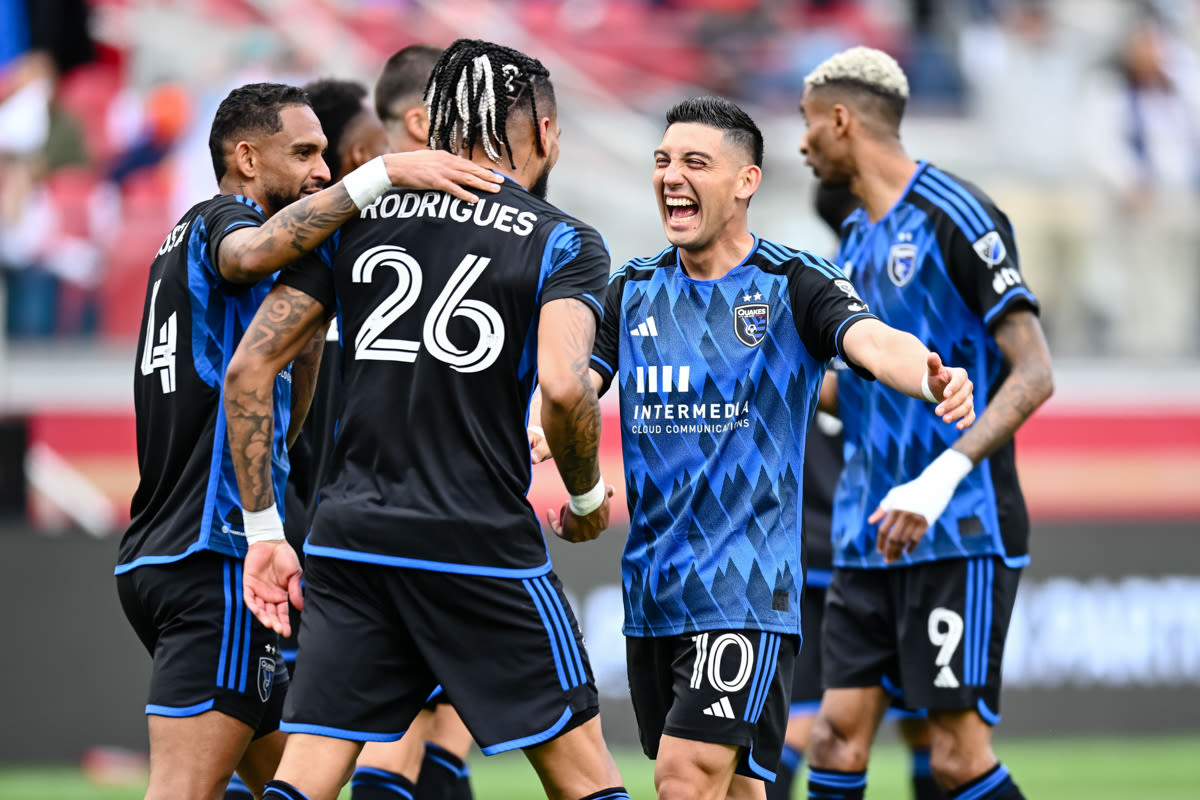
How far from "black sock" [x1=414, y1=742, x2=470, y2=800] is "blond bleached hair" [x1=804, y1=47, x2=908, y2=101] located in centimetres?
284

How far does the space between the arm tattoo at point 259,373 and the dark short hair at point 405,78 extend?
2149mm

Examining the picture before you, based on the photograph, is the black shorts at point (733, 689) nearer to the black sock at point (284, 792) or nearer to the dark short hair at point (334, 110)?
the black sock at point (284, 792)

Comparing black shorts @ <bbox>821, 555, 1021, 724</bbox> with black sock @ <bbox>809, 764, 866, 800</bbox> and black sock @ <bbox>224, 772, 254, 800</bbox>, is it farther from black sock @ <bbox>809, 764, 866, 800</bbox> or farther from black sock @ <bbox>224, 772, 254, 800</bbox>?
black sock @ <bbox>224, 772, 254, 800</bbox>

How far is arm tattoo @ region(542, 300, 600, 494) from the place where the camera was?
3.83 meters

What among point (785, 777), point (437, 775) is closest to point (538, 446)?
point (437, 775)

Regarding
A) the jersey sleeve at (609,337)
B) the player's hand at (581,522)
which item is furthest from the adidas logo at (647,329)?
the player's hand at (581,522)

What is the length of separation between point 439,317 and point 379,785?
1.98m

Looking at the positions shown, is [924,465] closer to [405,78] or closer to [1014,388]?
[1014,388]

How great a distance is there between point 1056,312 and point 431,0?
6526 millimetres

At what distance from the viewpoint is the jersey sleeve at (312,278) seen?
3.95 m

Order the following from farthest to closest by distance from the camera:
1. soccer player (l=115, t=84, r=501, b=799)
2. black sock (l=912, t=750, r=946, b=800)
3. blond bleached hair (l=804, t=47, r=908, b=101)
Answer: black sock (l=912, t=750, r=946, b=800) < blond bleached hair (l=804, t=47, r=908, b=101) < soccer player (l=115, t=84, r=501, b=799)

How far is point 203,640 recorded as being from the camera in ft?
13.6

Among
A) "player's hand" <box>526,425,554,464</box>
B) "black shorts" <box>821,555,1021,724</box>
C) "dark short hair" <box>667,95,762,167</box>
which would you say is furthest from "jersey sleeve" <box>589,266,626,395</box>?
"black shorts" <box>821,555,1021,724</box>

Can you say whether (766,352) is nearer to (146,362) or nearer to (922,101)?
(146,362)
